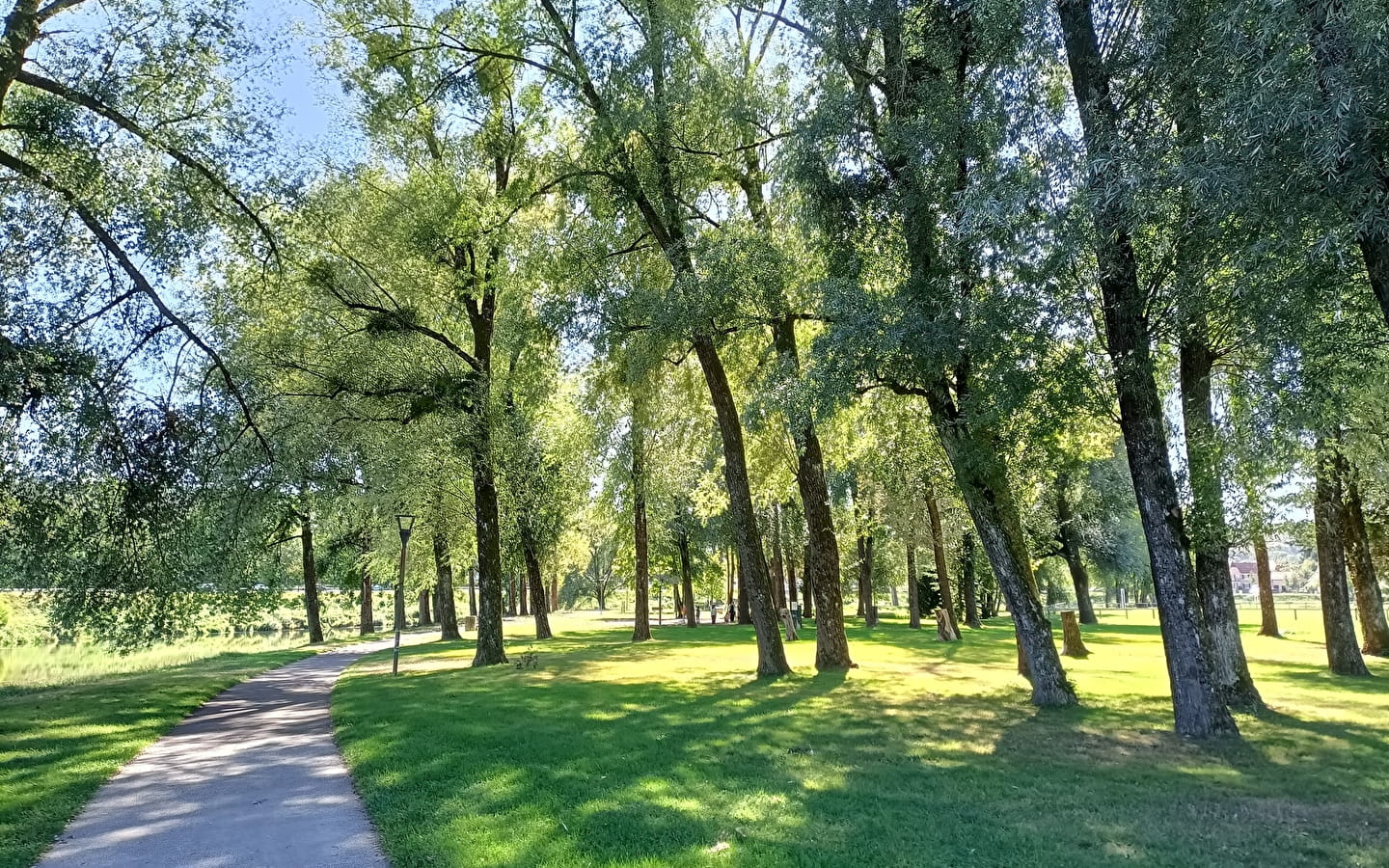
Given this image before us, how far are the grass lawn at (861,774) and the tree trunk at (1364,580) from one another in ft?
12.2

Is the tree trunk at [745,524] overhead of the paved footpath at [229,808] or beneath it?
overhead

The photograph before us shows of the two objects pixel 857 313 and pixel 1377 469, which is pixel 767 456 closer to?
pixel 857 313

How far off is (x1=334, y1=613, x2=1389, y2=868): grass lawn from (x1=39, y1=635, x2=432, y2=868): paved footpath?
322mm

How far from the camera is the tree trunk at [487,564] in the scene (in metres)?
18.3

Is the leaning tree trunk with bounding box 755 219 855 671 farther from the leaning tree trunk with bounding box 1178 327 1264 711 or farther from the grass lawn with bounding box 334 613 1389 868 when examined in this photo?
the leaning tree trunk with bounding box 1178 327 1264 711

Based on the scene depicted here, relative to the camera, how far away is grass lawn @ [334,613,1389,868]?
5277 millimetres

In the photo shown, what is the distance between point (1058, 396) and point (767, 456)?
1083 cm

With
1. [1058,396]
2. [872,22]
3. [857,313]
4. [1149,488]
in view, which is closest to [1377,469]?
[1149,488]

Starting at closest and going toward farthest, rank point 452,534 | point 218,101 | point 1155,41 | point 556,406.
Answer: point 1155,41 < point 218,101 < point 556,406 < point 452,534

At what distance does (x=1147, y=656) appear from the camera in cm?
1836

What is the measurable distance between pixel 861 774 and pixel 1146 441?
514 cm

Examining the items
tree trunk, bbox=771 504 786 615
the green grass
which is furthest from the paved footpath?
tree trunk, bbox=771 504 786 615

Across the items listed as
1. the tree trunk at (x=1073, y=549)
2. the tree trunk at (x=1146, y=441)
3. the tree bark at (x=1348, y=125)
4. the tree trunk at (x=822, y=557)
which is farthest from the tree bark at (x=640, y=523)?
the tree bark at (x=1348, y=125)

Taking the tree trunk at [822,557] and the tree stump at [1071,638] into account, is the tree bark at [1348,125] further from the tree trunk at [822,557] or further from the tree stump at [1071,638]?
the tree stump at [1071,638]
